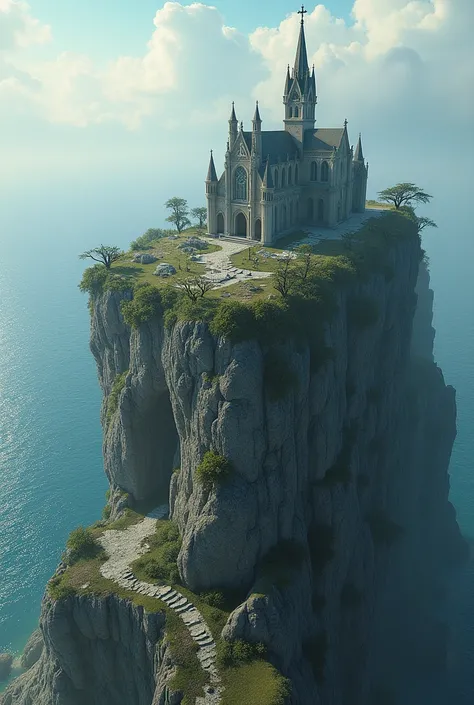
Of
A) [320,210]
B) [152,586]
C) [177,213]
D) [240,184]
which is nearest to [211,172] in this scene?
[240,184]

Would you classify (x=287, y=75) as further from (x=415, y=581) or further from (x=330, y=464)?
(x=415, y=581)

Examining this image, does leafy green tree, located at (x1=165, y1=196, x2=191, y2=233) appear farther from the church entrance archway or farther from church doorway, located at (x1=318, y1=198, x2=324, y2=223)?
church doorway, located at (x1=318, y1=198, x2=324, y2=223)

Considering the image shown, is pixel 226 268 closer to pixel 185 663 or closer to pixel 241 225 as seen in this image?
pixel 241 225

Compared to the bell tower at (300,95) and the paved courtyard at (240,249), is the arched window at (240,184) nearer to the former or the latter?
the paved courtyard at (240,249)

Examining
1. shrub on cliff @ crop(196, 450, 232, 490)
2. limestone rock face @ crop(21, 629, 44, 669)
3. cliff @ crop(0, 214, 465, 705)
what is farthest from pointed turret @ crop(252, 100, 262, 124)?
limestone rock face @ crop(21, 629, 44, 669)

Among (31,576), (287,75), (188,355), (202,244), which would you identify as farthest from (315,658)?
(287,75)

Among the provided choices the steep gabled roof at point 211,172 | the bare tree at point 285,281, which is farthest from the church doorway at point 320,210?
the bare tree at point 285,281
